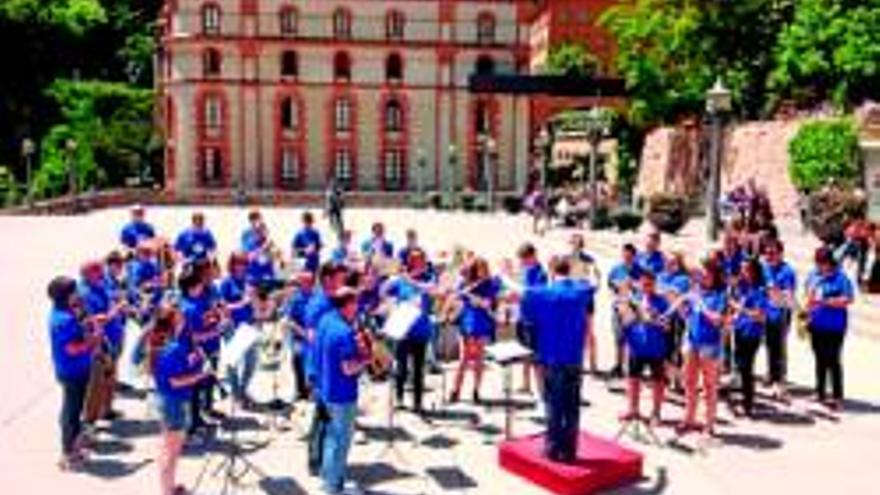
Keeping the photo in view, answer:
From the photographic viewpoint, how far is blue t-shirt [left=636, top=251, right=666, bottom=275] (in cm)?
1656

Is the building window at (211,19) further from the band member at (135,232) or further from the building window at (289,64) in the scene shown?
the band member at (135,232)

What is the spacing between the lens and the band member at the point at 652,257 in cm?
1662

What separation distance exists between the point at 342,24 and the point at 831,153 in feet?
162

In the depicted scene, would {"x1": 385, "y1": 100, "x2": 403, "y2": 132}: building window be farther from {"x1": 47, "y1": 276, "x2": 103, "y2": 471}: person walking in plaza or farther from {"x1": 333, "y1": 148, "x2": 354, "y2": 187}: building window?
{"x1": 47, "y1": 276, "x2": 103, "y2": 471}: person walking in plaza

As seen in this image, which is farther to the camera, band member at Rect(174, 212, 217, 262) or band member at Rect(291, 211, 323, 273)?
band member at Rect(291, 211, 323, 273)

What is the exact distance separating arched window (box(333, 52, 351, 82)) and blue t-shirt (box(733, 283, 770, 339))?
228ft

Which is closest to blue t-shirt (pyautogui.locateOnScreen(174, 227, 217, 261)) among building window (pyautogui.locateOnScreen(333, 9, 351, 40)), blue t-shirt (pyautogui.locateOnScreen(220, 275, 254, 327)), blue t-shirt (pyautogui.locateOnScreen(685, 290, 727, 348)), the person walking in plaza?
blue t-shirt (pyautogui.locateOnScreen(220, 275, 254, 327))

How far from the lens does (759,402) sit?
1622 cm

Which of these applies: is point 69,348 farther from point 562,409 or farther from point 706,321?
point 706,321

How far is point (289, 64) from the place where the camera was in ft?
272

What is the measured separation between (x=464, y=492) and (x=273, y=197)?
204ft

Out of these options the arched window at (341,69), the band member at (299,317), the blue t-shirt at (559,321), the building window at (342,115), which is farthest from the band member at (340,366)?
the arched window at (341,69)

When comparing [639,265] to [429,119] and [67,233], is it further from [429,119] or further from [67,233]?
[429,119]

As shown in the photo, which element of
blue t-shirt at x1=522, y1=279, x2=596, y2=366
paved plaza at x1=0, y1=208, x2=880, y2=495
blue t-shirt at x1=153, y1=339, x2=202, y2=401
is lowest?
paved plaza at x1=0, y1=208, x2=880, y2=495
